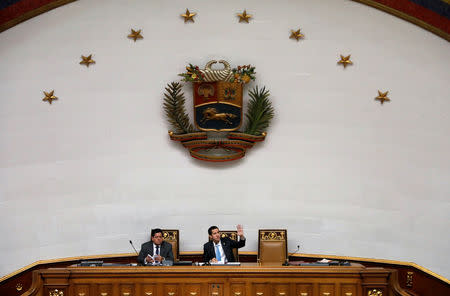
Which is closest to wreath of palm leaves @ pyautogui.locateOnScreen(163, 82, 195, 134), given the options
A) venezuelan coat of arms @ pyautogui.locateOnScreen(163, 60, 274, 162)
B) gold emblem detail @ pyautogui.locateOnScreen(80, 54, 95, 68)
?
venezuelan coat of arms @ pyautogui.locateOnScreen(163, 60, 274, 162)

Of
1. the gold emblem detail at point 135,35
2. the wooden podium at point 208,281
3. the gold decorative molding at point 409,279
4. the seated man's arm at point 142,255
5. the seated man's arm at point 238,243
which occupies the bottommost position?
the gold decorative molding at point 409,279

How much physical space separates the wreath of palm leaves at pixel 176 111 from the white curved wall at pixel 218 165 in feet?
0.64

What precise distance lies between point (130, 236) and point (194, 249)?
0.93m

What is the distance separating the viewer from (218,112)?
7.75m

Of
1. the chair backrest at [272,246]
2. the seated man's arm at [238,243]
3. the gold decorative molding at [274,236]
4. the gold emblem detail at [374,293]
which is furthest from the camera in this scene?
the gold decorative molding at [274,236]

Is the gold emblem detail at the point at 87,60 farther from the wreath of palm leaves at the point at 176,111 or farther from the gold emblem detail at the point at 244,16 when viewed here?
the gold emblem detail at the point at 244,16

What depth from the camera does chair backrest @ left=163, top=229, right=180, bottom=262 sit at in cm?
744

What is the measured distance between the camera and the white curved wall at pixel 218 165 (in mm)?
7660

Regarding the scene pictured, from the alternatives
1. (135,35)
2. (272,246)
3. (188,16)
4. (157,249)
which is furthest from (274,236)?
(135,35)

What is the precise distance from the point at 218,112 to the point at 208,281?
2941 millimetres

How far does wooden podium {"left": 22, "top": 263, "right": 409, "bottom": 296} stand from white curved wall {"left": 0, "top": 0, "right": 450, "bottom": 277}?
2.21 metres

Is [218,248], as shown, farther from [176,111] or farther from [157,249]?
[176,111]

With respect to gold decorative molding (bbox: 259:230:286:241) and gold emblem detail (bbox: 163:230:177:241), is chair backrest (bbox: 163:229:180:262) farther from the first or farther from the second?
gold decorative molding (bbox: 259:230:286:241)

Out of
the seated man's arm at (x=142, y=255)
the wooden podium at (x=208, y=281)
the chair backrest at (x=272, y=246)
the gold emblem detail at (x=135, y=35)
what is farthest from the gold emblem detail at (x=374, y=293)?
the gold emblem detail at (x=135, y=35)
